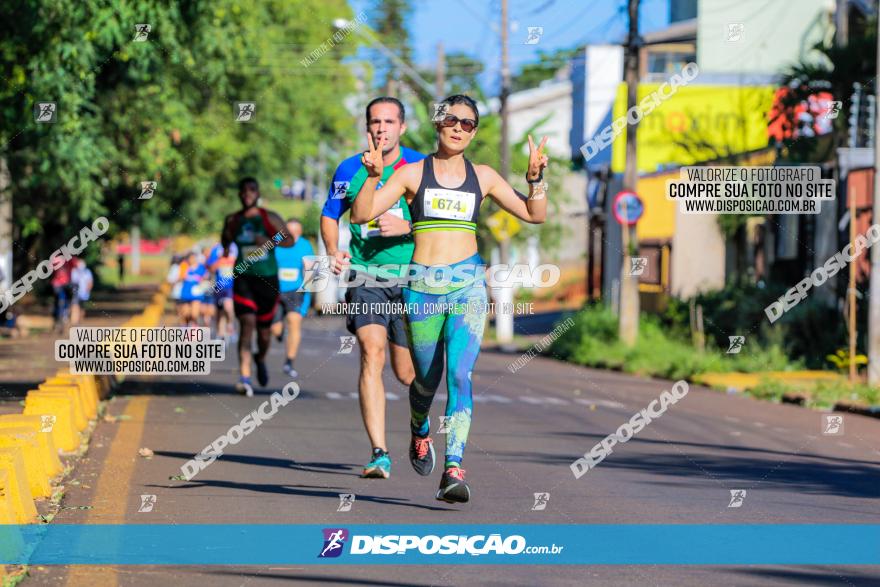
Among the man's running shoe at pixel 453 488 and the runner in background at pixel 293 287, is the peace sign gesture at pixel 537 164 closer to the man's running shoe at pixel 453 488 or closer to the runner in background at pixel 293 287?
the man's running shoe at pixel 453 488

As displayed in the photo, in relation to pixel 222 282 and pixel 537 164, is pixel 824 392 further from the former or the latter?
pixel 537 164

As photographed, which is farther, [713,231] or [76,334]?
[713,231]

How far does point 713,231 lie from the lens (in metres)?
33.9

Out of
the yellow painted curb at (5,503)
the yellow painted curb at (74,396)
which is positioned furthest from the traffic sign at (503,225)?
the yellow painted curb at (5,503)

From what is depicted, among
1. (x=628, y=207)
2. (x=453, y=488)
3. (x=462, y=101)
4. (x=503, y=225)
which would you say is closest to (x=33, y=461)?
(x=453, y=488)

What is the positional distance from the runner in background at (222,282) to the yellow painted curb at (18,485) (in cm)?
1391

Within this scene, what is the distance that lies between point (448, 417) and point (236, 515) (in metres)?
1.25

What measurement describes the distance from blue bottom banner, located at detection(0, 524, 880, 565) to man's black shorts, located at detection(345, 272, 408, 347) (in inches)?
69.1

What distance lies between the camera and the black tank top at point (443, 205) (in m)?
8.38

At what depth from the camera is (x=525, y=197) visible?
859 cm

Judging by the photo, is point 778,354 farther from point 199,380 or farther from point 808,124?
point 199,380

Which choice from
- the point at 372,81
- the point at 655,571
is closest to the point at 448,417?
the point at 655,571

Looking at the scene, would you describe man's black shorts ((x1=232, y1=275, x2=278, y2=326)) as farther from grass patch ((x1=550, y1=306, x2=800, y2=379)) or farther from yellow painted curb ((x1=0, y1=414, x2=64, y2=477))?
grass patch ((x1=550, y1=306, x2=800, y2=379))

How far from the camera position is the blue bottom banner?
23.1 ft
